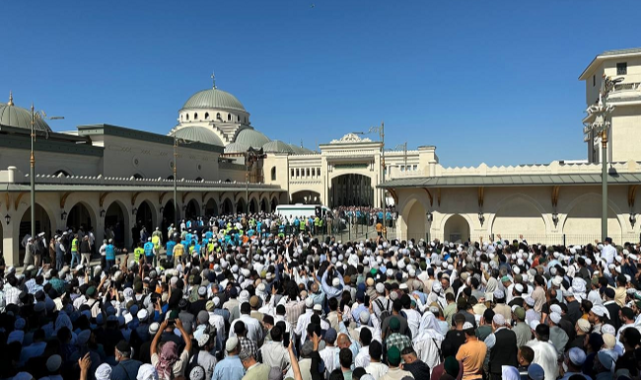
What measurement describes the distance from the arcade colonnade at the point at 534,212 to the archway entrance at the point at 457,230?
0.08 meters

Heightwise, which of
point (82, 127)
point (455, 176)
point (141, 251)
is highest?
point (82, 127)

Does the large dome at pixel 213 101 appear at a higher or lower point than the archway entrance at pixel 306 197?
higher

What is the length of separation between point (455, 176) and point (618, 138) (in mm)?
9716

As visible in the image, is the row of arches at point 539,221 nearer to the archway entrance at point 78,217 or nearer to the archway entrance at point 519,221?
the archway entrance at point 519,221

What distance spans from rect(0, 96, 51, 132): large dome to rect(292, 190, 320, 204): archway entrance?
97.9ft

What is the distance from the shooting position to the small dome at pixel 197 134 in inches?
2060

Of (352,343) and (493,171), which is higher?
(493,171)

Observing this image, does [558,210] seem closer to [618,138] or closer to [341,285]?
[618,138]

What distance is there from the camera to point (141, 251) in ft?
53.4

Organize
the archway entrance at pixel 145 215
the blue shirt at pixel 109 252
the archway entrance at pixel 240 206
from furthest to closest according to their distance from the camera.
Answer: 1. the archway entrance at pixel 240 206
2. the archway entrance at pixel 145 215
3. the blue shirt at pixel 109 252

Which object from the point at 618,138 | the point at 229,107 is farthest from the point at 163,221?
the point at 229,107

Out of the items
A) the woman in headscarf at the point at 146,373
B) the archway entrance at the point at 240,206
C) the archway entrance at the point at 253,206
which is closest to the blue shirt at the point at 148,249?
the woman in headscarf at the point at 146,373

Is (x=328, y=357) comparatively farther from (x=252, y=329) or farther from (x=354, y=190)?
(x=354, y=190)

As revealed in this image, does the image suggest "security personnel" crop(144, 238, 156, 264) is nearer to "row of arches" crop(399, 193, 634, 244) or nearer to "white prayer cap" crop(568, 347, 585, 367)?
"row of arches" crop(399, 193, 634, 244)
